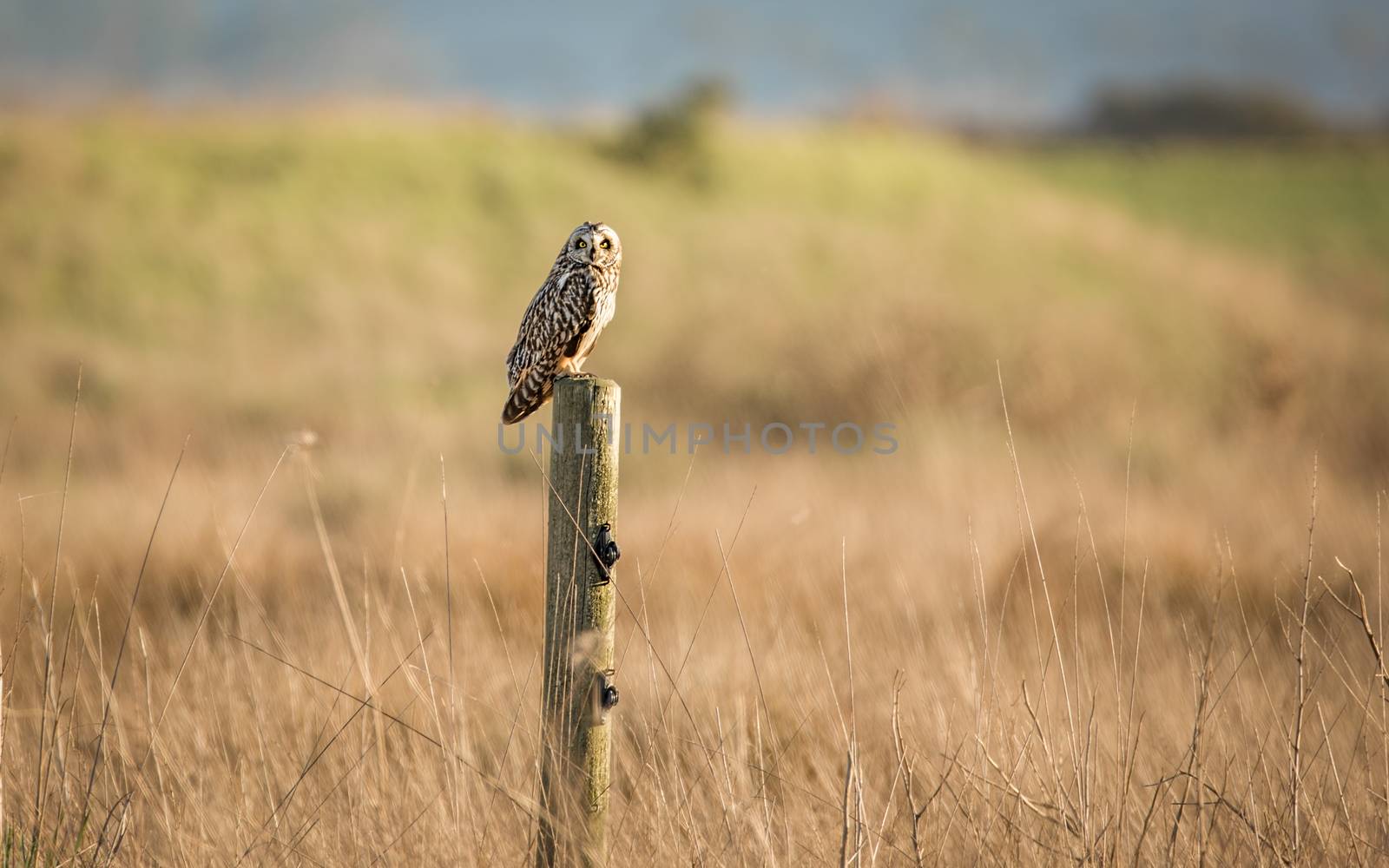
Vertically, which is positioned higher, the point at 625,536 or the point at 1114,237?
the point at 1114,237

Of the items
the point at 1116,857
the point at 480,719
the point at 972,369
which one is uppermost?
the point at 972,369

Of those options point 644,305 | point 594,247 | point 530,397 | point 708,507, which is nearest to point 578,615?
point 530,397

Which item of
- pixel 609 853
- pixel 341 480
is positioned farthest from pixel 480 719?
pixel 341 480

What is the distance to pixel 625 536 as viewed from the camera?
270 inches

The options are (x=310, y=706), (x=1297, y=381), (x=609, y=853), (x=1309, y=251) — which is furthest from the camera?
(x=1309, y=251)

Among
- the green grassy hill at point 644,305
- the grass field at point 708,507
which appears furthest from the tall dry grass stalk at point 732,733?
the green grassy hill at point 644,305

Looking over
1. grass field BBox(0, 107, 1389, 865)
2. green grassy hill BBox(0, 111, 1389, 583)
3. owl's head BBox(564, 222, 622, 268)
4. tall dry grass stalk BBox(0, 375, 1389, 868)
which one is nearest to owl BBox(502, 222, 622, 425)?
owl's head BBox(564, 222, 622, 268)

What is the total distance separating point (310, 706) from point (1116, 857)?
2.70 metres

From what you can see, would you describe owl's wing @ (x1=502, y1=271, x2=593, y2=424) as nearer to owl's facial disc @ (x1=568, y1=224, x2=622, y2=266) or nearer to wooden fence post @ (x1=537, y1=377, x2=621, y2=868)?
owl's facial disc @ (x1=568, y1=224, x2=622, y2=266)

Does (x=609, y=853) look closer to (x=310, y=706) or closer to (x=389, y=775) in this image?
(x=389, y=775)

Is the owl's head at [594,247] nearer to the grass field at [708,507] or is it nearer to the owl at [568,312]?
the owl at [568,312]

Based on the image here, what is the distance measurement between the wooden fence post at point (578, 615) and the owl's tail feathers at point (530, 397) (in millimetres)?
925

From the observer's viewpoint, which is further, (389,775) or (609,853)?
(389,775)

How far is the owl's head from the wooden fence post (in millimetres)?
962
